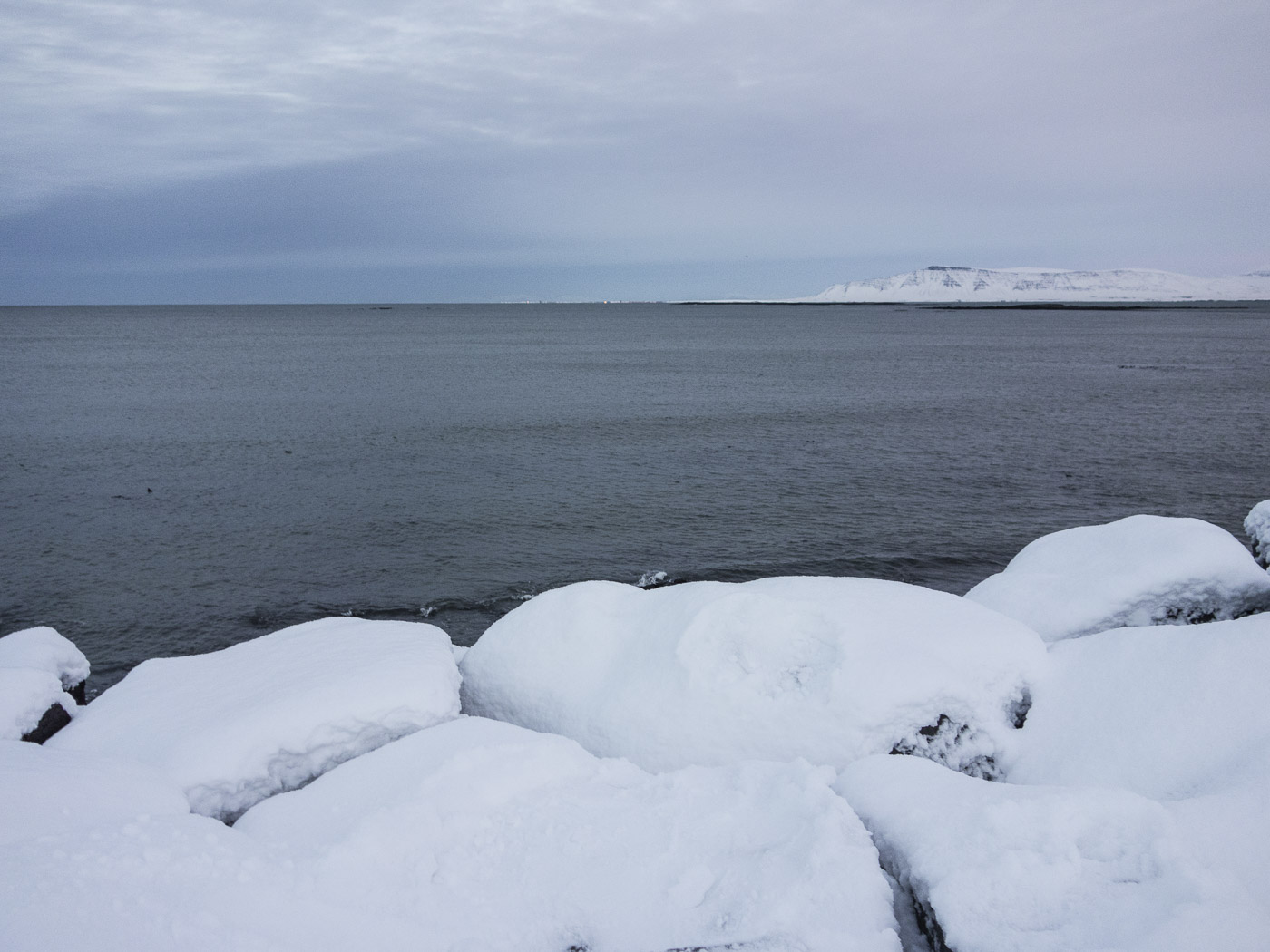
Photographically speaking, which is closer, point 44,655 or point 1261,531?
point 44,655

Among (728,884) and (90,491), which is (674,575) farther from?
A: (90,491)

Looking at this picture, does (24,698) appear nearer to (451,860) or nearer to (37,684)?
(37,684)

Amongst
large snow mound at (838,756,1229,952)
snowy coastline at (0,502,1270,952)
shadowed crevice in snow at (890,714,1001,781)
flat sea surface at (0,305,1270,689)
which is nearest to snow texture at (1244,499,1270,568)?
snowy coastline at (0,502,1270,952)

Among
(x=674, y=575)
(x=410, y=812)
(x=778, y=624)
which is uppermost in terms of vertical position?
(x=778, y=624)

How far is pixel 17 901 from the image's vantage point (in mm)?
6141

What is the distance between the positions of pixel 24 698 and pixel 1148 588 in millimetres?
16898

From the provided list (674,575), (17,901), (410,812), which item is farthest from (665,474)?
(17,901)

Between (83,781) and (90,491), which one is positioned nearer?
(83,781)

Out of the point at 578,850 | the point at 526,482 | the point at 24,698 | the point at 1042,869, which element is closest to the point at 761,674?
the point at 578,850

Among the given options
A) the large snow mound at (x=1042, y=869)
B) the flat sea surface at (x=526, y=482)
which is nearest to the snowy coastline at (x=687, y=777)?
the large snow mound at (x=1042, y=869)

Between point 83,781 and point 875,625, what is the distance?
997 centimetres

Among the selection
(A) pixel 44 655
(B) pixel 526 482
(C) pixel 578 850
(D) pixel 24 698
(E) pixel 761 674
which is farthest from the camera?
(B) pixel 526 482

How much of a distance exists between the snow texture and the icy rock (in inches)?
901

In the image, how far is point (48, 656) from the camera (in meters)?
11.7
